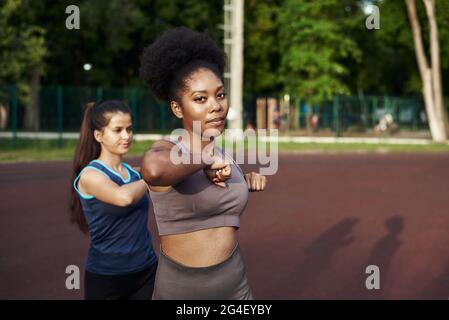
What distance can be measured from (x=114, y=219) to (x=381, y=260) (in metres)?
4.12

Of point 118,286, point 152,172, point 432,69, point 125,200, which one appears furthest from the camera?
point 432,69

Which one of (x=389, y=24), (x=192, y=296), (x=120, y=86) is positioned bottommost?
(x=192, y=296)

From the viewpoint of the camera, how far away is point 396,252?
707 centimetres

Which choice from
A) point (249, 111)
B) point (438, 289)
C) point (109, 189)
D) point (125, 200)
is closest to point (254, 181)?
point (125, 200)

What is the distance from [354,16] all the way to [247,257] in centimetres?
3845

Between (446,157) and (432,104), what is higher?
(432,104)

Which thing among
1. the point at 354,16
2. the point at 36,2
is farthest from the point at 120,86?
the point at 354,16

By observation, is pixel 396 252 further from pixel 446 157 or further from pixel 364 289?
pixel 446 157

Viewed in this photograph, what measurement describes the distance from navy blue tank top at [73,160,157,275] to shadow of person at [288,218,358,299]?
2347 millimetres

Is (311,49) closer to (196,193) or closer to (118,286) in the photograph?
(118,286)

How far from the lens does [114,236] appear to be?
3.30 m

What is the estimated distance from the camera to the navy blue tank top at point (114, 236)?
327cm

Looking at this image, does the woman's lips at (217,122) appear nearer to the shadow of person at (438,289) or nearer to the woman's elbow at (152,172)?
the woman's elbow at (152,172)

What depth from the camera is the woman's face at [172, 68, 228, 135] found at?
2.42 meters
